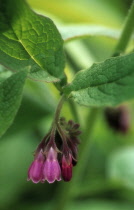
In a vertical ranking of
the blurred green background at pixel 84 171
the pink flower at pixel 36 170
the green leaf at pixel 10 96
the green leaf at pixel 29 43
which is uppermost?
the blurred green background at pixel 84 171

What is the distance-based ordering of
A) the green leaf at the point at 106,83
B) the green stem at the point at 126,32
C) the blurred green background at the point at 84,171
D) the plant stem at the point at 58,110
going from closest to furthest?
the green leaf at the point at 106,83, the plant stem at the point at 58,110, the green stem at the point at 126,32, the blurred green background at the point at 84,171

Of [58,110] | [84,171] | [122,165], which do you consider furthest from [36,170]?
[84,171]

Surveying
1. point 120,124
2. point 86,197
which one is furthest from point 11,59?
point 86,197

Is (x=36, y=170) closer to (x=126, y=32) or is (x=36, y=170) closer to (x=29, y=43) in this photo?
(x=29, y=43)

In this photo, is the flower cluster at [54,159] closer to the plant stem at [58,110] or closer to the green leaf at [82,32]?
the plant stem at [58,110]

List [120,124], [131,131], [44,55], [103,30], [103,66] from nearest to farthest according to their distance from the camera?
[103,66], [44,55], [103,30], [120,124], [131,131]

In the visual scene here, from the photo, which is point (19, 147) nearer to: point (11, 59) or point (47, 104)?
point (47, 104)

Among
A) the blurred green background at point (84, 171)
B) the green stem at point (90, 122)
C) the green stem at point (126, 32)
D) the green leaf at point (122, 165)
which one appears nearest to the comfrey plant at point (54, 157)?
the green stem at point (90, 122)
